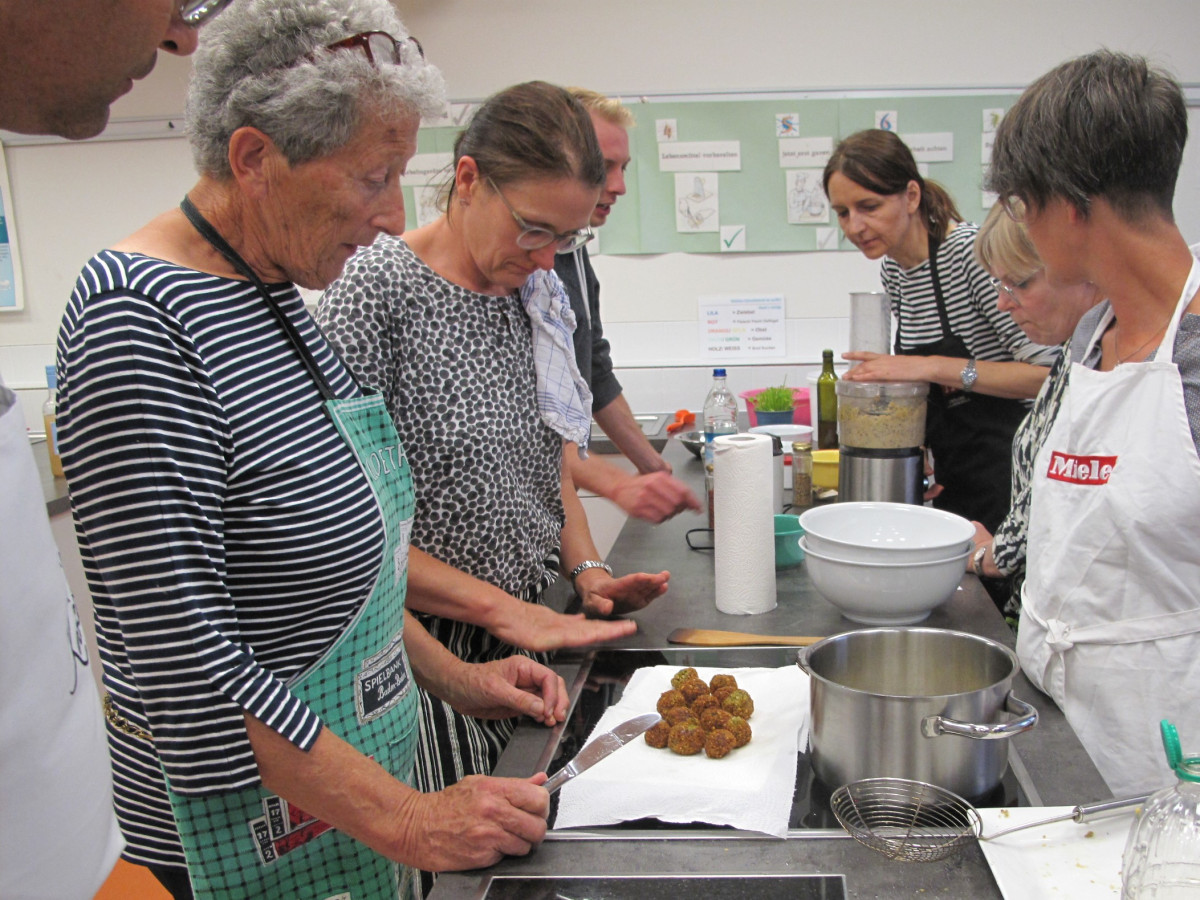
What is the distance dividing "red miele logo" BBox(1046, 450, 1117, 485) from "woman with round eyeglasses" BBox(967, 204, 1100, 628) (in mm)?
193

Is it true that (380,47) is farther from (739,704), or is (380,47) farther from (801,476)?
(801,476)

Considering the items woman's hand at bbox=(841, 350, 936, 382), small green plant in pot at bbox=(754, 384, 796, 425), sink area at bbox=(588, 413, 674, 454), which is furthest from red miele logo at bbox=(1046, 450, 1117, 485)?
sink area at bbox=(588, 413, 674, 454)

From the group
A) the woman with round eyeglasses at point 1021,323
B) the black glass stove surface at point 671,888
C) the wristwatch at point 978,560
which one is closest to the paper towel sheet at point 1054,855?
the black glass stove surface at point 671,888

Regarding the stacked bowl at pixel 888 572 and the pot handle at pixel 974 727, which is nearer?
the pot handle at pixel 974 727

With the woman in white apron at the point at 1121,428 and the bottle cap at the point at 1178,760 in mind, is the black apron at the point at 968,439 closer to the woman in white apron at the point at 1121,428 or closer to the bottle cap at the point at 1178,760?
the woman in white apron at the point at 1121,428

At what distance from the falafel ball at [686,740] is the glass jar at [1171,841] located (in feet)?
1.52

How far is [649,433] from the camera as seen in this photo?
11.7ft

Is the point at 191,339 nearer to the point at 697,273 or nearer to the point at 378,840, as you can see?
the point at 378,840

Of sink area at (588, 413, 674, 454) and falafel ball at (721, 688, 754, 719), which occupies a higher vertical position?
falafel ball at (721, 688, 754, 719)

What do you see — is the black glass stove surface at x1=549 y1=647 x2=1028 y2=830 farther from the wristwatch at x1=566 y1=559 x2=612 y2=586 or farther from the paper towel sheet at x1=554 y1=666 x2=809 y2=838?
the wristwatch at x1=566 y1=559 x2=612 y2=586

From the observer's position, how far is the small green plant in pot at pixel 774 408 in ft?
9.83

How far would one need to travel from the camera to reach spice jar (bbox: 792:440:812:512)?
2.22m

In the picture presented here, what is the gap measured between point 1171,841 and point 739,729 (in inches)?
→ 18.8

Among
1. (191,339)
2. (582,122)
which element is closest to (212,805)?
(191,339)
